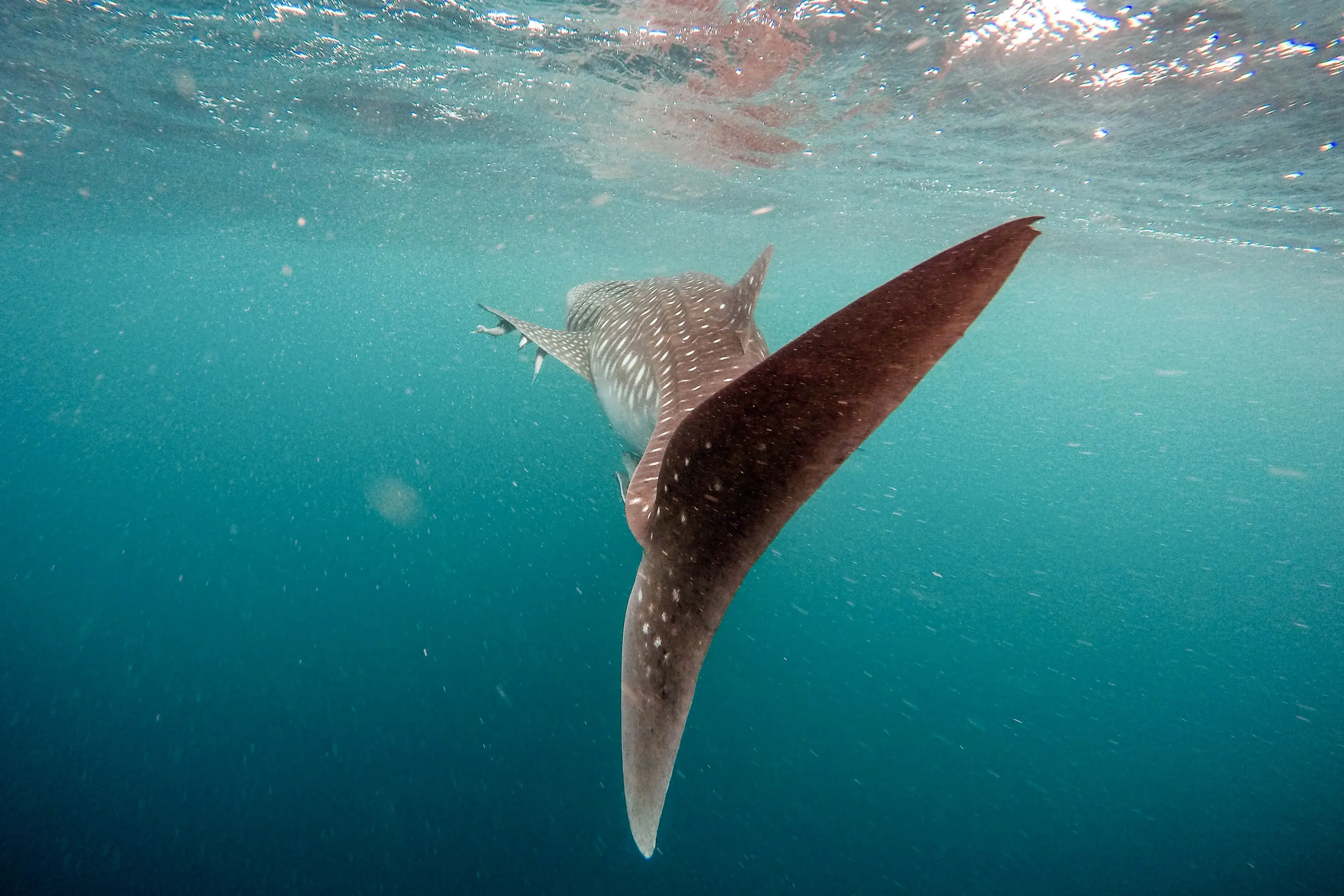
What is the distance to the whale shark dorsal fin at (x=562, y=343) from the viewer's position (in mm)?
5402

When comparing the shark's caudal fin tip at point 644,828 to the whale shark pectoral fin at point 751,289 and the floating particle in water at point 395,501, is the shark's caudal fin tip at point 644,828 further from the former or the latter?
the floating particle in water at point 395,501

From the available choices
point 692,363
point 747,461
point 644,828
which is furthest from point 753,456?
point 692,363

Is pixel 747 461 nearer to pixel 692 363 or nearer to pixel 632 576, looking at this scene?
pixel 692 363

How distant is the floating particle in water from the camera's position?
13.2 m

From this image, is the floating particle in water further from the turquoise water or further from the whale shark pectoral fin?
the whale shark pectoral fin

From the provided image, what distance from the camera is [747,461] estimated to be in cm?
108

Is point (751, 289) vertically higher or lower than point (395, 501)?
higher

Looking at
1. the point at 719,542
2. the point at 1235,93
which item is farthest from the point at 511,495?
the point at 1235,93

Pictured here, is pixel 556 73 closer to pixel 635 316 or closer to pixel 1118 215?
pixel 635 316

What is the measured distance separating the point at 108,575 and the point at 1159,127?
24.9 m

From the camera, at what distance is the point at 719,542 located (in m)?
Answer: 1.16

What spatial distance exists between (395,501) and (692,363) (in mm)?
13855

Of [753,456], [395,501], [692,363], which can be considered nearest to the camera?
[753,456]

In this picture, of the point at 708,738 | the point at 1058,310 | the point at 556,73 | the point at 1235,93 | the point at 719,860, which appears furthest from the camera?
the point at 1058,310
